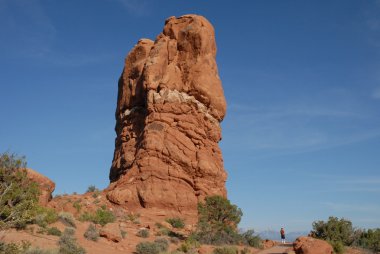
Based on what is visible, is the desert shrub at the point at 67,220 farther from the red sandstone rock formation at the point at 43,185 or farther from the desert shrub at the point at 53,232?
the red sandstone rock formation at the point at 43,185

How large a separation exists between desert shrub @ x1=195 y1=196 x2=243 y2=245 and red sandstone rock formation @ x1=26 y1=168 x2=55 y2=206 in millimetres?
10483

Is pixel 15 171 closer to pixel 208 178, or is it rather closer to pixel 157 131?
pixel 157 131

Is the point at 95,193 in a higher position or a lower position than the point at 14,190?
higher

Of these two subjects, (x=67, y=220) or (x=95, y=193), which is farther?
(x=95, y=193)

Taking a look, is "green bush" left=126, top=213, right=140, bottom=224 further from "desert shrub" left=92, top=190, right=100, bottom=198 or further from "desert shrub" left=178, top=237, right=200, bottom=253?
"desert shrub" left=178, top=237, right=200, bottom=253

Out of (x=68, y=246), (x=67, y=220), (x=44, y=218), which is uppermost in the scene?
(x=67, y=220)

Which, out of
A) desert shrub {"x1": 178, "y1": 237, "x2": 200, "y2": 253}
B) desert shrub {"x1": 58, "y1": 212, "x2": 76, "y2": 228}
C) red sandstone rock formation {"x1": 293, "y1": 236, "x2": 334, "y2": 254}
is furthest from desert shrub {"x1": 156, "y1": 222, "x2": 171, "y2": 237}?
red sandstone rock formation {"x1": 293, "y1": 236, "x2": 334, "y2": 254}

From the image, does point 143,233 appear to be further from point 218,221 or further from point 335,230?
point 335,230

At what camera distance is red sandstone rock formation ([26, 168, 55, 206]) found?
89.2 feet

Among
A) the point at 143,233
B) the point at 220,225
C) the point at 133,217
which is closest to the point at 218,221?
the point at 220,225

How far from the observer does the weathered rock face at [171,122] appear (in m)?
33.4

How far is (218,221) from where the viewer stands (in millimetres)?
29438

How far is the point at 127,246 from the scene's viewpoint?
21.2m

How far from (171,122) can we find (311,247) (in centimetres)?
1952
